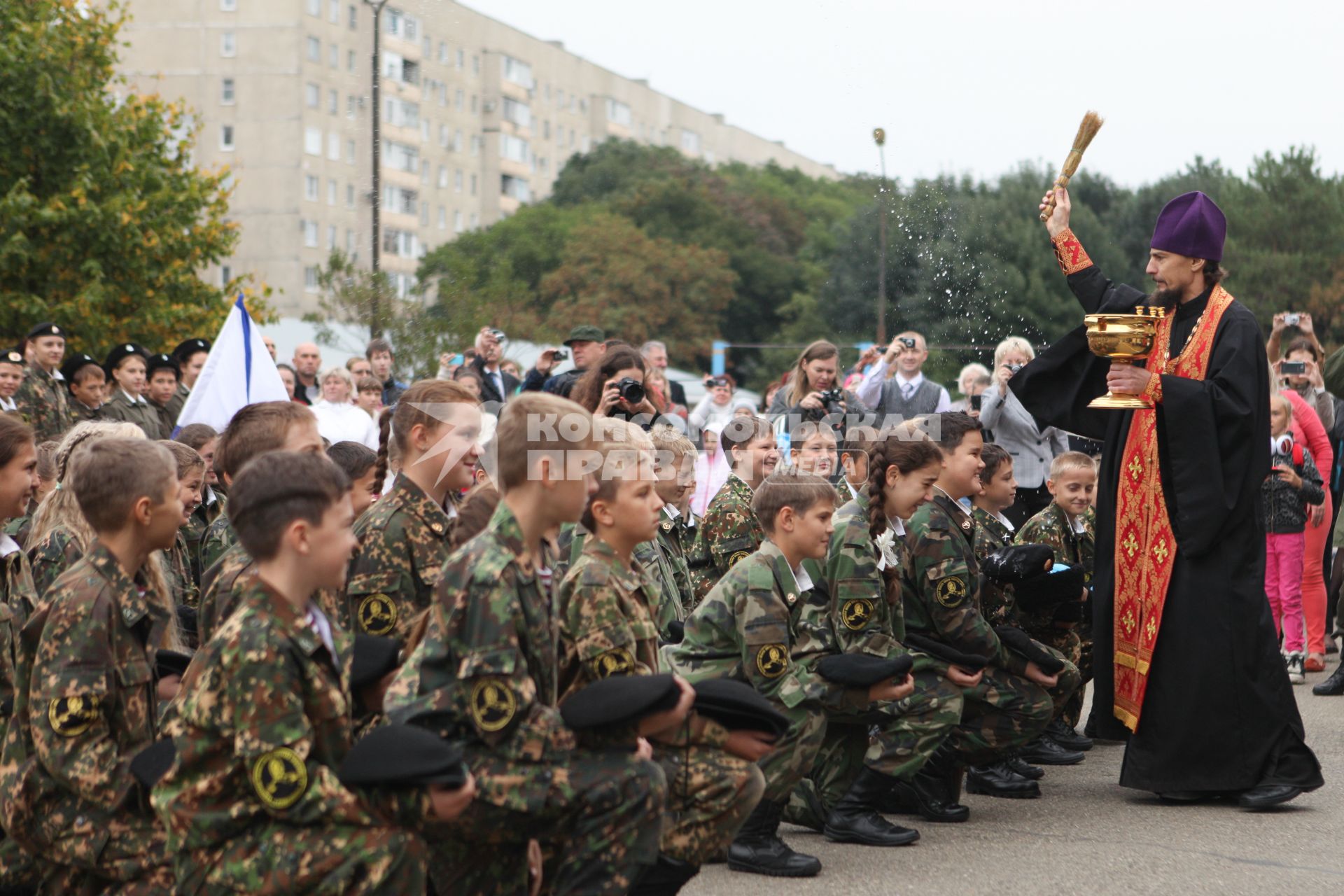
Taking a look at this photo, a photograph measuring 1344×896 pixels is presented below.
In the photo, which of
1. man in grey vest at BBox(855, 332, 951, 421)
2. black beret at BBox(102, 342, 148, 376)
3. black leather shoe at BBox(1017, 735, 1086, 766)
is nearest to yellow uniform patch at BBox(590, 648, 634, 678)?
black leather shoe at BBox(1017, 735, 1086, 766)

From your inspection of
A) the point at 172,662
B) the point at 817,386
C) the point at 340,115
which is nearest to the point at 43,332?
the point at 817,386

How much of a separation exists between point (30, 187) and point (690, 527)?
15.9 m

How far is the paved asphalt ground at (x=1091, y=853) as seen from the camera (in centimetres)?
581

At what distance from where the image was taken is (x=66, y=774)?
13.7ft

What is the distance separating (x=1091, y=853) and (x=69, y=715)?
3951 millimetres

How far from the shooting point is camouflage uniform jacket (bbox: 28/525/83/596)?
227 inches

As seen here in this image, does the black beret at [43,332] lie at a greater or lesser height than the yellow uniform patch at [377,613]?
greater

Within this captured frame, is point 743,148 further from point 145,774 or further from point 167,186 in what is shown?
point 145,774

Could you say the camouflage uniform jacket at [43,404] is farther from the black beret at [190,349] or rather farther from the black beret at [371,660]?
the black beret at [371,660]

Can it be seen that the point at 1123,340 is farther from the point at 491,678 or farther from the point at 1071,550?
the point at 491,678

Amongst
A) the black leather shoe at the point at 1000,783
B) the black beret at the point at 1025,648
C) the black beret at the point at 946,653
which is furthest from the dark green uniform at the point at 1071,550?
the black beret at the point at 946,653

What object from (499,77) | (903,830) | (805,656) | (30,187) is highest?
(499,77)

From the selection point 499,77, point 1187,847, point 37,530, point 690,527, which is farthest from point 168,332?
point 499,77

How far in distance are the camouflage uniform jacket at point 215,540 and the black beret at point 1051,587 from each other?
3510mm
